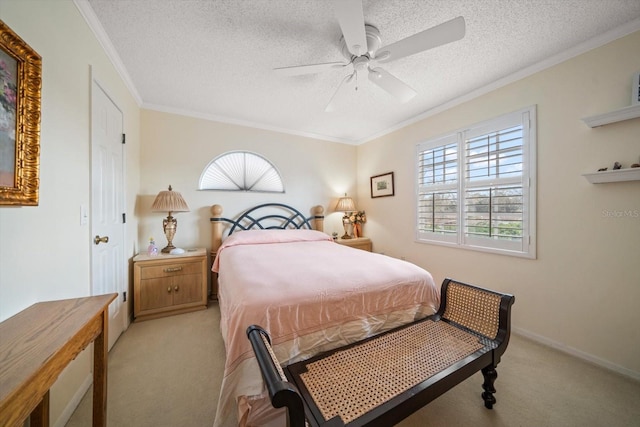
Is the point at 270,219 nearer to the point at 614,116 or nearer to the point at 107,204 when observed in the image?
the point at 107,204

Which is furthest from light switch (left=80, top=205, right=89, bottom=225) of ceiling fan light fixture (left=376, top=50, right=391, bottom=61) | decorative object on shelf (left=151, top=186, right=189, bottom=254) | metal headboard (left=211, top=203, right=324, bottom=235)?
ceiling fan light fixture (left=376, top=50, right=391, bottom=61)

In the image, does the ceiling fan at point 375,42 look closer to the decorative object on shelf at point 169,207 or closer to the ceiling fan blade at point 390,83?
the ceiling fan blade at point 390,83

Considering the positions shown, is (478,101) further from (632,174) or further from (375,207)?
(375,207)

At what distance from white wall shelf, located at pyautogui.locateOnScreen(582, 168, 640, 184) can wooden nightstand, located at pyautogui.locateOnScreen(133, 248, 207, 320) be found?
3724 mm

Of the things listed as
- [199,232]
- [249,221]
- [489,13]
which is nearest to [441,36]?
[489,13]

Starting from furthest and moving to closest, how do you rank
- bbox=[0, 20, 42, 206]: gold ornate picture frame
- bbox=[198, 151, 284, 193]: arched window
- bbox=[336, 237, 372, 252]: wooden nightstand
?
bbox=[336, 237, 372, 252]: wooden nightstand → bbox=[198, 151, 284, 193]: arched window → bbox=[0, 20, 42, 206]: gold ornate picture frame

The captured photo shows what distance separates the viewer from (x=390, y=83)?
1.94 m

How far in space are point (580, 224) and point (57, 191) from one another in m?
3.67

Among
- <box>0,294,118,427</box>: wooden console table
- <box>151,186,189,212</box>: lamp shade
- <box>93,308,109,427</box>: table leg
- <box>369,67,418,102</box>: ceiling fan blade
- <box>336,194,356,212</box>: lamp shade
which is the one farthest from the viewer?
<box>336,194,356,212</box>: lamp shade

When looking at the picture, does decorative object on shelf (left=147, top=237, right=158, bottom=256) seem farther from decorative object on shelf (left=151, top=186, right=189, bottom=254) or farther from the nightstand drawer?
the nightstand drawer

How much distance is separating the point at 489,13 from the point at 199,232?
12.0 feet

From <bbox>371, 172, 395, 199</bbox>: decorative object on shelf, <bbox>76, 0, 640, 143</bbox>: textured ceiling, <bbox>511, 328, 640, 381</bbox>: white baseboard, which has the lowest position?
<bbox>511, 328, 640, 381</bbox>: white baseboard

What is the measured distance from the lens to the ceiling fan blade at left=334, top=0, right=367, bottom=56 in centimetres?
121

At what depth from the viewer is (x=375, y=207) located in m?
3.99
